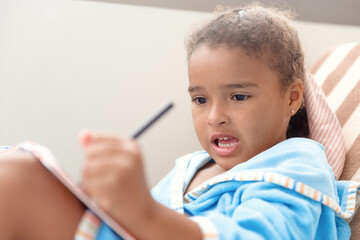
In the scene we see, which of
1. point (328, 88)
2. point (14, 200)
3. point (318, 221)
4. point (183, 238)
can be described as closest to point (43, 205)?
point (14, 200)

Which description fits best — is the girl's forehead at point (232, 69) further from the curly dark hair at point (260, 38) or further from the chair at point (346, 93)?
the chair at point (346, 93)

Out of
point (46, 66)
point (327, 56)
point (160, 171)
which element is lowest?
point (160, 171)

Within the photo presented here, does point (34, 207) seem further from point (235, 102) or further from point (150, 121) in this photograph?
point (235, 102)

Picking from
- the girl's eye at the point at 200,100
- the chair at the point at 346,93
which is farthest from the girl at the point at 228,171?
the chair at the point at 346,93

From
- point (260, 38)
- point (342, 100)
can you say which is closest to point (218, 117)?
point (260, 38)

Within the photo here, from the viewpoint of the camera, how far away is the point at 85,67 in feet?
4.78

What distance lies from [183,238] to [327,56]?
962mm

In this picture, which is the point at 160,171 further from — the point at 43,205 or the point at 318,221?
the point at 43,205

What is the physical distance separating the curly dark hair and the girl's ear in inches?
0.6

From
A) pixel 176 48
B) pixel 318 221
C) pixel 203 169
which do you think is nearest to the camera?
pixel 318 221

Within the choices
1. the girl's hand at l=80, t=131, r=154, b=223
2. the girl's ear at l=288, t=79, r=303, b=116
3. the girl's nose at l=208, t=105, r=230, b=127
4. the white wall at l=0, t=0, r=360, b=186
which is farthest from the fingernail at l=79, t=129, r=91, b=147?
the white wall at l=0, t=0, r=360, b=186

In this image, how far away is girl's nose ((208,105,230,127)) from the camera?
843mm

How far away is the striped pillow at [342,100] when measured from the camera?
98 cm

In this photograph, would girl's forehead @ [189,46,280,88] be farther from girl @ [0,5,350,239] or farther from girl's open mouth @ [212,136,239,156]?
girl's open mouth @ [212,136,239,156]
